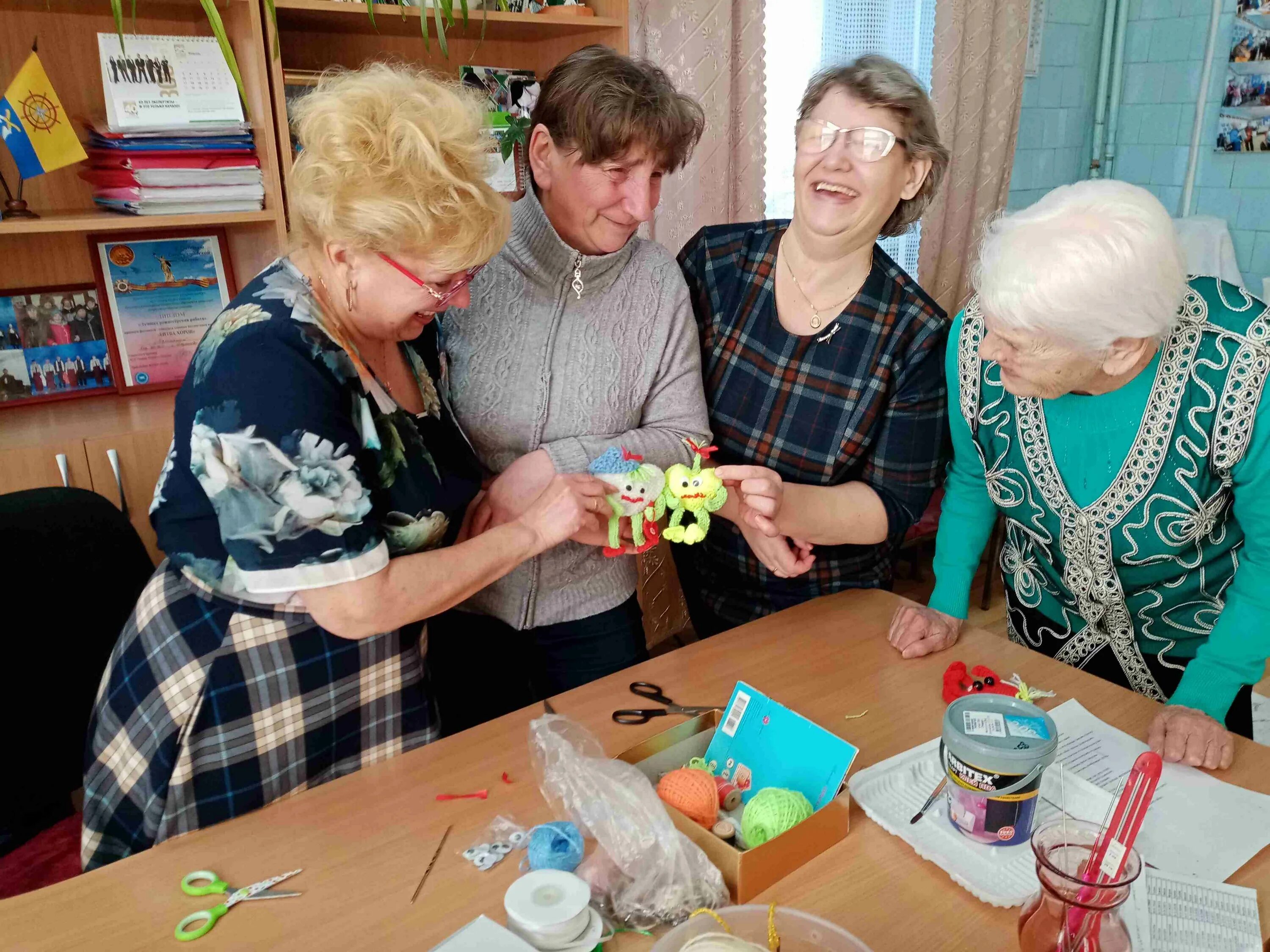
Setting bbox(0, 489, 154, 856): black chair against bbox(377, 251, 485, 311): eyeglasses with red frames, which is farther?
bbox(0, 489, 154, 856): black chair

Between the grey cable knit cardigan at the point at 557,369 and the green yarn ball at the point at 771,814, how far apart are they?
1.91 ft

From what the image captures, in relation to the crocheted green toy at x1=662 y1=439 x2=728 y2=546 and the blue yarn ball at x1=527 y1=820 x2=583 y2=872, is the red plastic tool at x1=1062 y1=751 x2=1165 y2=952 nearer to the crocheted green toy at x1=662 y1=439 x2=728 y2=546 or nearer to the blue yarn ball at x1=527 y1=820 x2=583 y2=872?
the blue yarn ball at x1=527 y1=820 x2=583 y2=872

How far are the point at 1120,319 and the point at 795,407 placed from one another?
1.81 ft

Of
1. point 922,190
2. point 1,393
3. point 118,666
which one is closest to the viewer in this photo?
point 118,666

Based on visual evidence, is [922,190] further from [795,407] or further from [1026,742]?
[1026,742]

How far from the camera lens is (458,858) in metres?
1.02

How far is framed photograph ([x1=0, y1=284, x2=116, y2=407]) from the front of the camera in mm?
2193

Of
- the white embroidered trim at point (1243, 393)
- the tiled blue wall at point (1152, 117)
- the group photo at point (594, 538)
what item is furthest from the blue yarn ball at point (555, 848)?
the tiled blue wall at point (1152, 117)

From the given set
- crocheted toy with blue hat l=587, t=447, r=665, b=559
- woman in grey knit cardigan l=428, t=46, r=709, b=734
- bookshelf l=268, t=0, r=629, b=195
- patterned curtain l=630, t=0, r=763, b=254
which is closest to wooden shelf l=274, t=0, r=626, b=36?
bookshelf l=268, t=0, r=629, b=195

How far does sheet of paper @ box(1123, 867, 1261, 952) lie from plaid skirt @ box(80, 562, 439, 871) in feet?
3.00

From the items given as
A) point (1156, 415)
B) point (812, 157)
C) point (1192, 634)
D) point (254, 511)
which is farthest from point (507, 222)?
point (1192, 634)

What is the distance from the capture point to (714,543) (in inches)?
69.9

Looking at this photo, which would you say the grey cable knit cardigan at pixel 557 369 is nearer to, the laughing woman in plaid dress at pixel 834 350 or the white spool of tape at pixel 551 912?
the laughing woman in plaid dress at pixel 834 350

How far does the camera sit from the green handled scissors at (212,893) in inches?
35.9
